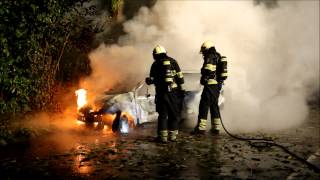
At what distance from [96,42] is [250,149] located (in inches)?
360

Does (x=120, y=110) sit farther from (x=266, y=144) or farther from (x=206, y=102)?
(x=266, y=144)

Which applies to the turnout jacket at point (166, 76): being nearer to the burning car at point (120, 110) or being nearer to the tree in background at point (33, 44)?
the burning car at point (120, 110)

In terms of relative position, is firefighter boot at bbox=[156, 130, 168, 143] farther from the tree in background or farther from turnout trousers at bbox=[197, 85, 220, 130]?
the tree in background

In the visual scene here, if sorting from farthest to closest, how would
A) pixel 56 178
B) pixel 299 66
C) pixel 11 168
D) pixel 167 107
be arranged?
1. pixel 299 66
2. pixel 167 107
3. pixel 11 168
4. pixel 56 178

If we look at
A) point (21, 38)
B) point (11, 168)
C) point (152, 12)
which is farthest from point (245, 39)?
point (11, 168)

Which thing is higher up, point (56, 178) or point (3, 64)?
point (3, 64)

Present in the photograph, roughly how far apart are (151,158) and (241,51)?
385 inches

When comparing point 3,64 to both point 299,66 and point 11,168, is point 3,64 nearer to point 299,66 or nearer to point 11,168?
point 11,168

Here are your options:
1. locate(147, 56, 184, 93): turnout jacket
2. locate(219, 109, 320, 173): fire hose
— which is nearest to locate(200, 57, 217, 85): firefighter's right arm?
locate(147, 56, 184, 93): turnout jacket

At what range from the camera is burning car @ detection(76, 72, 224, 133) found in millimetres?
11078

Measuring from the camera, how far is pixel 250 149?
888cm

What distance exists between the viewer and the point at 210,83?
422 inches

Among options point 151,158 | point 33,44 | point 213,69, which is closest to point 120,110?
point 213,69

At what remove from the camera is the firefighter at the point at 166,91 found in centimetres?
955
